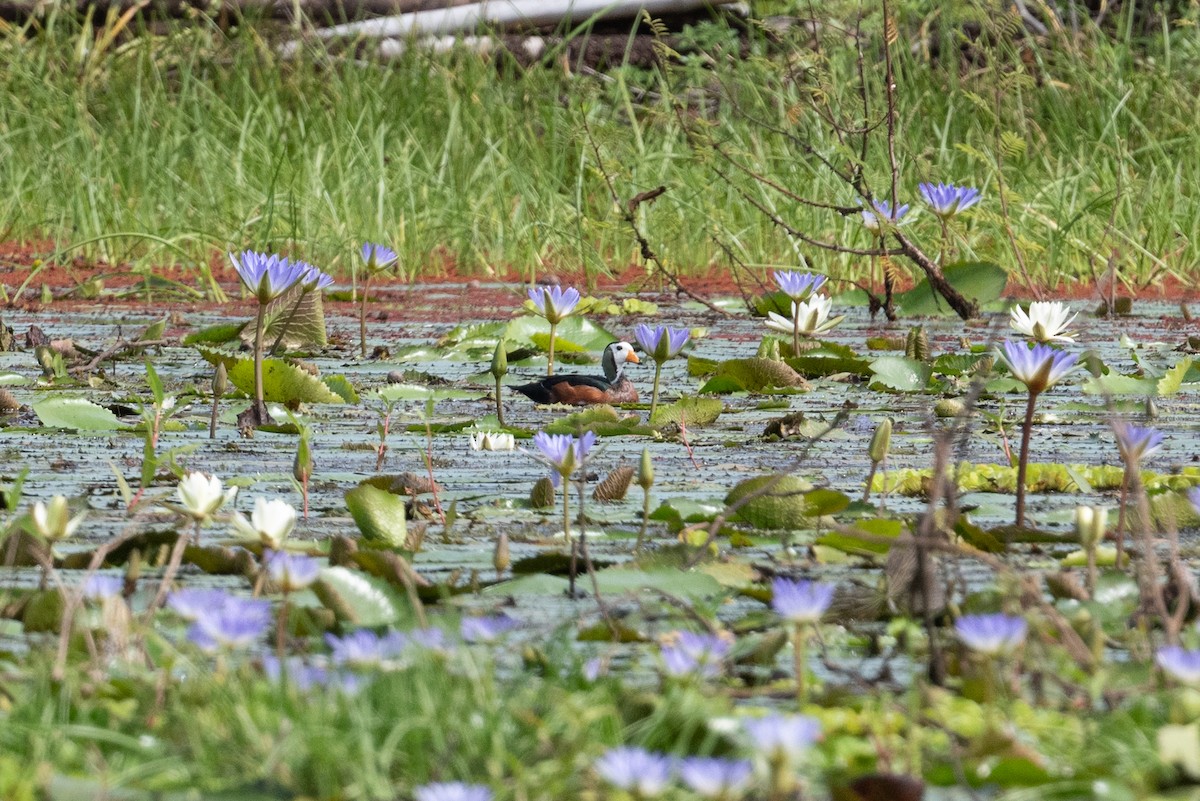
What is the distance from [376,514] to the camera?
74.7 inches

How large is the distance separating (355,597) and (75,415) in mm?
1369

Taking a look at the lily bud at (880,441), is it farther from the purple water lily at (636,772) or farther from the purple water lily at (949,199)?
the purple water lily at (949,199)

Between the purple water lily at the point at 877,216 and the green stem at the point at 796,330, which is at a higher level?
the purple water lily at the point at 877,216

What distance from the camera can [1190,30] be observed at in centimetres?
928

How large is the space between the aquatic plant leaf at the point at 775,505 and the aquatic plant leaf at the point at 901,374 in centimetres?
128

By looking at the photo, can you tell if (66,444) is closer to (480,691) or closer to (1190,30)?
(480,691)

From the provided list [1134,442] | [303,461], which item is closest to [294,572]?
[303,461]

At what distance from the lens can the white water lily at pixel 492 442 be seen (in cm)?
257

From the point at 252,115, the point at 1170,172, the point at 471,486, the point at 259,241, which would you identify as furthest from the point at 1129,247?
the point at 471,486

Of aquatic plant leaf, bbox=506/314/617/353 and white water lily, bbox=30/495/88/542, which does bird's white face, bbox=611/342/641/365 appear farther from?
white water lily, bbox=30/495/88/542

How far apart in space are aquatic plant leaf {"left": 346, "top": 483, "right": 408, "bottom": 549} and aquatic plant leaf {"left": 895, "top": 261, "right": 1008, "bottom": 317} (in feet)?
10.5

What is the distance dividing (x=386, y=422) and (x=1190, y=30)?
808cm

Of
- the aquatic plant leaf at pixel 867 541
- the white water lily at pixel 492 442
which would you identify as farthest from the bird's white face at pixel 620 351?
the aquatic plant leaf at pixel 867 541

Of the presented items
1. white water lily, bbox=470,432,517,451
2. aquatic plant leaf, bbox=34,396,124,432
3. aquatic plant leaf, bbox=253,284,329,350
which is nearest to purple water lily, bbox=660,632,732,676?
white water lily, bbox=470,432,517,451
